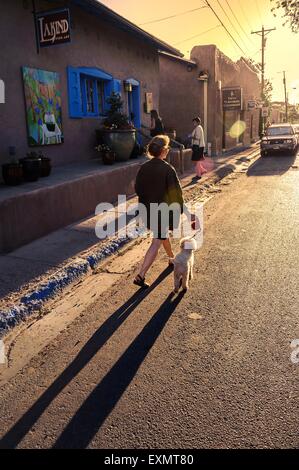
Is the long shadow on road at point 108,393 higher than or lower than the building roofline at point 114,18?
lower

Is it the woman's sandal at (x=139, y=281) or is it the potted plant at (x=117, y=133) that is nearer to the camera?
the woman's sandal at (x=139, y=281)

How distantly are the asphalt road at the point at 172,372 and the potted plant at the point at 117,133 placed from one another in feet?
19.6

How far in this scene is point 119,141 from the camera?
1049 centimetres

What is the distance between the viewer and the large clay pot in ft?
34.4

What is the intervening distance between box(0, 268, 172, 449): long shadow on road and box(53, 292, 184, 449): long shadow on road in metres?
0.10

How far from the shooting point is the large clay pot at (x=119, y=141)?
412 inches

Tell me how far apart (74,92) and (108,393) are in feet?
28.3

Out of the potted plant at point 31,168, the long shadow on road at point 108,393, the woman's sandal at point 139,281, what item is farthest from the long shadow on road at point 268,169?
the long shadow on road at point 108,393

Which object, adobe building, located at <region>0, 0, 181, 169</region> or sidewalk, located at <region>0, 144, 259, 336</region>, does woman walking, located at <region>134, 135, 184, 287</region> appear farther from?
adobe building, located at <region>0, 0, 181, 169</region>

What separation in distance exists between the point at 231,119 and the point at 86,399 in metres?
29.3

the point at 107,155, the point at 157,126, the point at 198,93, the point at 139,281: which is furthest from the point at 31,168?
the point at 198,93

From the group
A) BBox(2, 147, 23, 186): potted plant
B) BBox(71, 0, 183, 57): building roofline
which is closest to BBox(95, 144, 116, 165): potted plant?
BBox(2, 147, 23, 186): potted plant

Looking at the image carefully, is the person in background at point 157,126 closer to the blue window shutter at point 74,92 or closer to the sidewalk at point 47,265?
the blue window shutter at point 74,92
